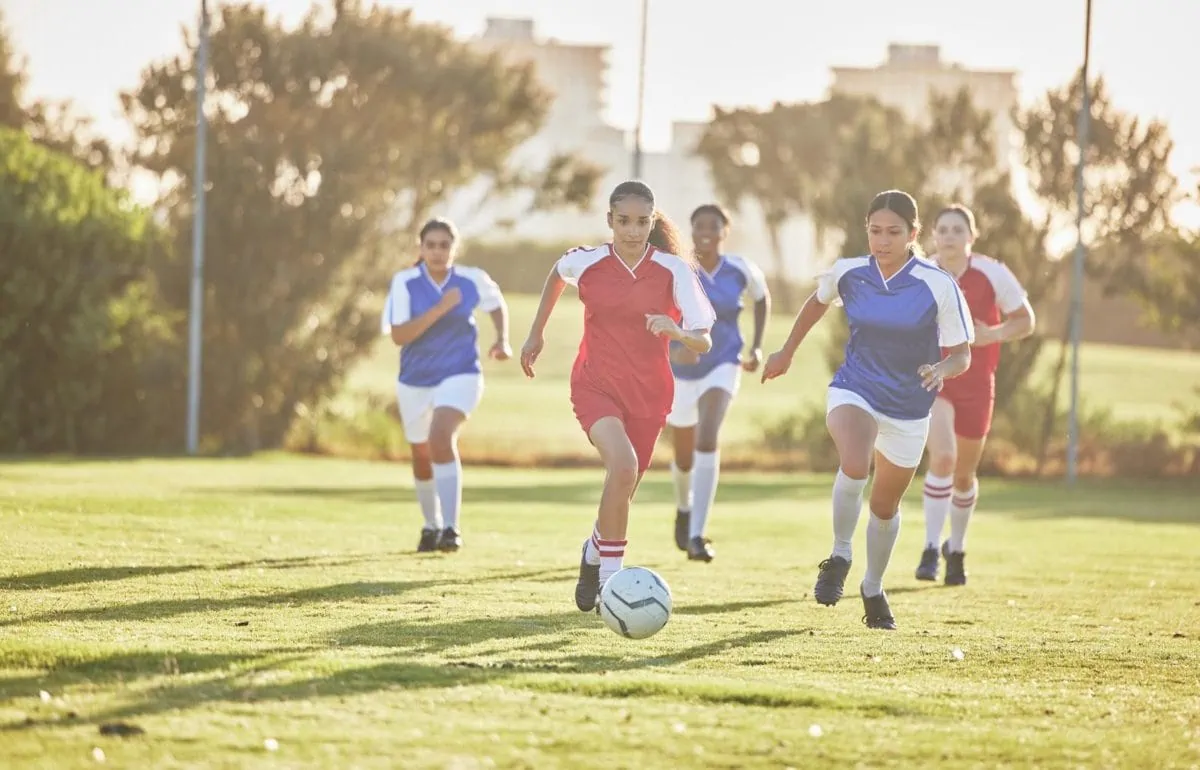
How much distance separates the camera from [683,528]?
44.2 feet

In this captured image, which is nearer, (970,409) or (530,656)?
(530,656)

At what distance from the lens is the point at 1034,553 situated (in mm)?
15281

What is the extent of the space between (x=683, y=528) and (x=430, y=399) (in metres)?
2.15

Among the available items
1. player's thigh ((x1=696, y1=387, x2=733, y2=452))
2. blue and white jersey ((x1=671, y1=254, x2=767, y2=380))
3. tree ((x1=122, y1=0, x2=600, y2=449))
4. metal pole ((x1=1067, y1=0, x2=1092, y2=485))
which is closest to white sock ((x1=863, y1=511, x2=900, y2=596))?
player's thigh ((x1=696, y1=387, x2=733, y2=452))

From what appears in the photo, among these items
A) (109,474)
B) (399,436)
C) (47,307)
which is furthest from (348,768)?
(399,436)

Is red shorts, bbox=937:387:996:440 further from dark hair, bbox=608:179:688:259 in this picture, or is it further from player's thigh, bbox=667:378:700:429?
dark hair, bbox=608:179:688:259

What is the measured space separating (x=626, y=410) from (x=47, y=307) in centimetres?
1814

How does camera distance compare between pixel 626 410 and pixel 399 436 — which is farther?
pixel 399 436

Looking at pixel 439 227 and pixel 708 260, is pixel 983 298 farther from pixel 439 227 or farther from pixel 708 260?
pixel 439 227

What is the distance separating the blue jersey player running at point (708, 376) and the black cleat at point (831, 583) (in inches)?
145

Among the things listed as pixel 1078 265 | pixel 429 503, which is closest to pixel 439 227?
pixel 429 503

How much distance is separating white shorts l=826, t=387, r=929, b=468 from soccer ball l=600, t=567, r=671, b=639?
5.13 feet

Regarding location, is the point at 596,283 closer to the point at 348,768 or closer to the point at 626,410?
the point at 626,410

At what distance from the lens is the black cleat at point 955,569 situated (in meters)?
12.1
